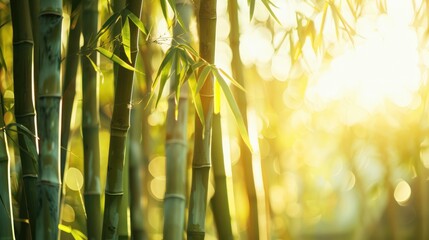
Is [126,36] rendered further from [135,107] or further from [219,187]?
[135,107]

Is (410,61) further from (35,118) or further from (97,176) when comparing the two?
(35,118)

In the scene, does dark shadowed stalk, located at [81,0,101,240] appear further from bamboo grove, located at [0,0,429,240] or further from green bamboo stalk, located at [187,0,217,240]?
green bamboo stalk, located at [187,0,217,240]

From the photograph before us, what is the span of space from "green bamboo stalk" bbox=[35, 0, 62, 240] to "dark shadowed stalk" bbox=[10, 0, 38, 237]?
13 centimetres

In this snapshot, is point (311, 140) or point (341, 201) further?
point (341, 201)

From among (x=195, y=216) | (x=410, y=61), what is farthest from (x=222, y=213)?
(x=410, y=61)

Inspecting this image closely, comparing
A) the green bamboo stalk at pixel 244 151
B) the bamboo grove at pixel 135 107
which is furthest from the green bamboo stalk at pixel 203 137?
the green bamboo stalk at pixel 244 151

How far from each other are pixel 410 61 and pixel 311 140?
173 cm

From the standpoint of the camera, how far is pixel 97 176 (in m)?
2.14

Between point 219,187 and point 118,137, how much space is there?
1.42 feet

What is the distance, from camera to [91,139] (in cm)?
213

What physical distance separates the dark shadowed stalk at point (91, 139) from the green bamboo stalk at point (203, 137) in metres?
0.37

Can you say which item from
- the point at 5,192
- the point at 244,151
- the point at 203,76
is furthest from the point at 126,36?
the point at 244,151

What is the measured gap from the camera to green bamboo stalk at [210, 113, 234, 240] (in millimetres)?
2061

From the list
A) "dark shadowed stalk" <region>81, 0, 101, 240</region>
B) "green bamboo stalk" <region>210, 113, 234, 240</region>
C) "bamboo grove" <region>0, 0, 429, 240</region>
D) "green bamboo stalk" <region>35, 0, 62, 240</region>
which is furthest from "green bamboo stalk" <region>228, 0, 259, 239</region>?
"green bamboo stalk" <region>35, 0, 62, 240</region>
